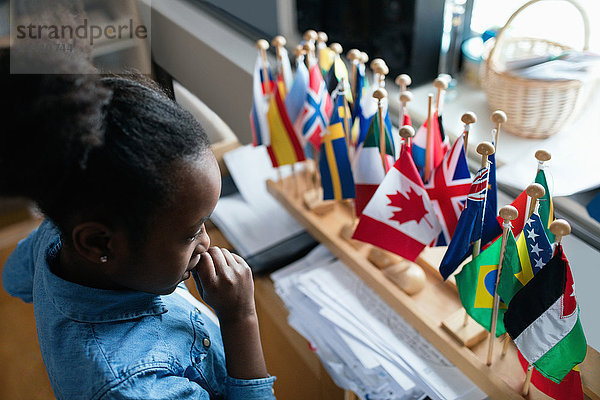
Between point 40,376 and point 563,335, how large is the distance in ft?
3.77

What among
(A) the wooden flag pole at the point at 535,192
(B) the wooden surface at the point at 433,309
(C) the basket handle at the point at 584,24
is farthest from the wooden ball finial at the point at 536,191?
(C) the basket handle at the point at 584,24

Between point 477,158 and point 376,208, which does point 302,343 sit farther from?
point 477,158

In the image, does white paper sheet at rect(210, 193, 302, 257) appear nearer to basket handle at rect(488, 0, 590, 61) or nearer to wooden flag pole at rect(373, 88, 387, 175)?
wooden flag pole at rect(373, 88, 387, 175)

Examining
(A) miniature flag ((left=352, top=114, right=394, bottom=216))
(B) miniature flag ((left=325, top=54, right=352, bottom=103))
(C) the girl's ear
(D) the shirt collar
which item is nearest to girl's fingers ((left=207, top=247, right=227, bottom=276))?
(D) the shirt collar

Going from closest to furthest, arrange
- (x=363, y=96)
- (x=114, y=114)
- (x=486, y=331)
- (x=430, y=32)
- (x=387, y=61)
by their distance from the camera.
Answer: (x=114, y=114), (x=486, y=331), (x=363, y=96), (x=430, y=32), (x=387, y=61)

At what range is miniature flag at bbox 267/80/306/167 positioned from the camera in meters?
1.17

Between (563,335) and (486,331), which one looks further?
(486,331)

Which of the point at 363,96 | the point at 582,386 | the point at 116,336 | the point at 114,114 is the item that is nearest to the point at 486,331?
the point at 582,386

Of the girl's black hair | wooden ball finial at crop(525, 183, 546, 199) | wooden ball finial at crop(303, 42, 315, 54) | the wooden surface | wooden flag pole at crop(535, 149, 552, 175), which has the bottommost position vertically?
the wooden surface

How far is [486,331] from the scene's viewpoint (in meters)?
0.94

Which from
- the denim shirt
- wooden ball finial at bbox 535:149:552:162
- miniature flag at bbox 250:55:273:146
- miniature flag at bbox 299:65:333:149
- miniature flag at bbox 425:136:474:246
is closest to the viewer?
the denim shirt

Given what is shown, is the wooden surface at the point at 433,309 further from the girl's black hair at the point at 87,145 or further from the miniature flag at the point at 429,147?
the girl's black hair at the point at 87,145

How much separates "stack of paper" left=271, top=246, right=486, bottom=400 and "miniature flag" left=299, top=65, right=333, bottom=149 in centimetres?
29

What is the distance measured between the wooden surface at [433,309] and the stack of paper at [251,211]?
0.22 ft
